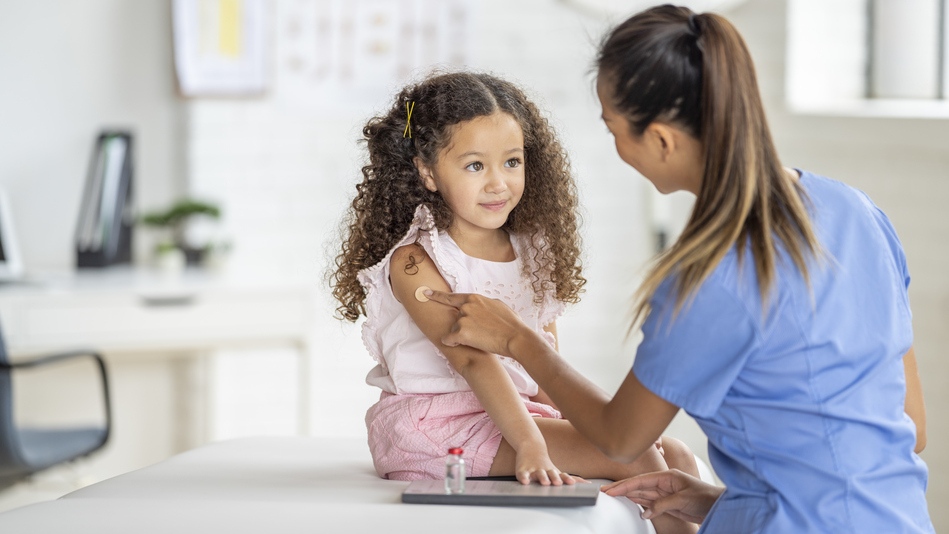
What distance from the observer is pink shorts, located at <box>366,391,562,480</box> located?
5.44 feet

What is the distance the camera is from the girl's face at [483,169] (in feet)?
5.73

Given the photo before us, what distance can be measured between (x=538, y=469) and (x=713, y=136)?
0.54 metres

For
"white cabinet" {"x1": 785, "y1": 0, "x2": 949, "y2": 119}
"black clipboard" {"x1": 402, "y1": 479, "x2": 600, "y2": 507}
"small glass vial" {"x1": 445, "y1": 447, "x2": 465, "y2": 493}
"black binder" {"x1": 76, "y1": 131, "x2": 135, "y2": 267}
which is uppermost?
"white cabinet" {"x1": 785, "y1": 0, "x2": 949, "y2": 119}

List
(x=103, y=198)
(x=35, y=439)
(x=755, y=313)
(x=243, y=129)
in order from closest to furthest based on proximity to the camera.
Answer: (x=755, y=313)
(x=35, y=439)
(x=103, y=198)
(x=243, y=129)

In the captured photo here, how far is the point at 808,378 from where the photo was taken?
4.15 feet

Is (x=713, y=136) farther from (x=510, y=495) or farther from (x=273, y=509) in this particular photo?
(x=273, y=509)

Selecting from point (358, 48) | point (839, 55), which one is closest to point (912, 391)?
point (839, 55)

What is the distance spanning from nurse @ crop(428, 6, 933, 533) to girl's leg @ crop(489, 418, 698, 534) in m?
0.29

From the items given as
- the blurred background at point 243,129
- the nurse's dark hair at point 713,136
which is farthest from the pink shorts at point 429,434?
the blurred background at point 243,129

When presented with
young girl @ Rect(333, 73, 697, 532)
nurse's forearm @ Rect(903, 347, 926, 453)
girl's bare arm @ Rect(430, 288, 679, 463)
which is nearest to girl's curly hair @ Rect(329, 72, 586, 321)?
young girl @ Rect(333, 73, 697, 532)

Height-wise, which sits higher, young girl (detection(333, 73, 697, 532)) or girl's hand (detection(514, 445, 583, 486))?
young girl (detection(333, 73, 697, 532))

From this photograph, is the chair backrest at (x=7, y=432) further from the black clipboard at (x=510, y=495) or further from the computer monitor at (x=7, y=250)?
the black clipboard at (x=510, y=495)

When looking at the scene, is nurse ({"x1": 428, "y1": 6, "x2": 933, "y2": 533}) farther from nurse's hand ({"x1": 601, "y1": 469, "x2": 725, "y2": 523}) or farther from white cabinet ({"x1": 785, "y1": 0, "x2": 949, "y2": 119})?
white cabinet ({"x1": 785, "y1": 0, "x2": 949, "y2": 119})

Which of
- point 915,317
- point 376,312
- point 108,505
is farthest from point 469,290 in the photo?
point 915,317
